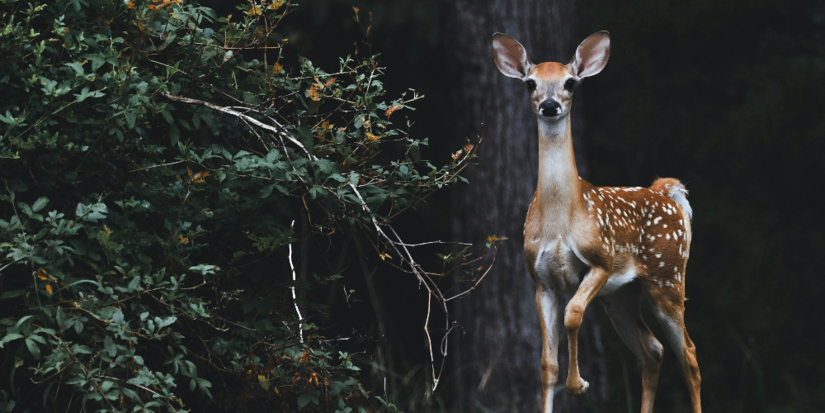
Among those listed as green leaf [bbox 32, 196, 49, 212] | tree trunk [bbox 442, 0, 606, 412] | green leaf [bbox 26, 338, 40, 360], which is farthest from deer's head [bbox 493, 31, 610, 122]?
tree trunk [bbox 442, 0, 606, 412]

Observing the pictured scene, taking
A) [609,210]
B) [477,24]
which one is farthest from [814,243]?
[609,210]

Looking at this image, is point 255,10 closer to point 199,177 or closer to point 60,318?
point 199,177

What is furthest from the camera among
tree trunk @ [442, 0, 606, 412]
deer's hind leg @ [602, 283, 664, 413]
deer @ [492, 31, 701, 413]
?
tree trunk @ [442, 0, 606, 412]

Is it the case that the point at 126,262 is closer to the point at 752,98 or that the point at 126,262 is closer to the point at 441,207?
the point at 441,207

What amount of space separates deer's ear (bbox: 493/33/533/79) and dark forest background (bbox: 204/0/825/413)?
16.4 ft

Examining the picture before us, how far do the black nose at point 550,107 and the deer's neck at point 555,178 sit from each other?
114 millimetres

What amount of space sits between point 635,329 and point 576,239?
0.70m

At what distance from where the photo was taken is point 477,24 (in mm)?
5598

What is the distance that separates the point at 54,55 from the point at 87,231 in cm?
64

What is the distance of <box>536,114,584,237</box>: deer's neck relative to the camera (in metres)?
3.14

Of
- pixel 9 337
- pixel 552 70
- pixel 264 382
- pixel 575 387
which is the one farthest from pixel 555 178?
pixel 9 337

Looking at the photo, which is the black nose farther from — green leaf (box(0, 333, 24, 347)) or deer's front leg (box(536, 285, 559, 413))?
green leaf (box(0, 333, 24, 347))

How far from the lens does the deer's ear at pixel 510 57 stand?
3164 millimetres

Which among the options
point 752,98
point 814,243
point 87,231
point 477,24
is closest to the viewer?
point 87,231
